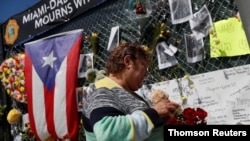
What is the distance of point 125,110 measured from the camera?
4.89 ft

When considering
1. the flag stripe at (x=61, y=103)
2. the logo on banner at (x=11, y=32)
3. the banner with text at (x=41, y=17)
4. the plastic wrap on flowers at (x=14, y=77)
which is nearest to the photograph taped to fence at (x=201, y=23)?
the banner with text at (x=41, y=17)

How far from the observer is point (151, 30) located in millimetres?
3066

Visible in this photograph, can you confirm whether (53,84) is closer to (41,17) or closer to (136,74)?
(41,17)

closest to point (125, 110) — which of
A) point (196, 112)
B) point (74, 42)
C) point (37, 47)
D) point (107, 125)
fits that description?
point (107, 125)

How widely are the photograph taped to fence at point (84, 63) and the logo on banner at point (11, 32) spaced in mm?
1220

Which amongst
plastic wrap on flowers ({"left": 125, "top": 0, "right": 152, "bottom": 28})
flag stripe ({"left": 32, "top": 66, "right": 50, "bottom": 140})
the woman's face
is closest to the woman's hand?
the woman's face

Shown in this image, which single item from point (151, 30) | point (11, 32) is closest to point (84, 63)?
point (151, 30)

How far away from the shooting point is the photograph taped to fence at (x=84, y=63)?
3586 millimetres

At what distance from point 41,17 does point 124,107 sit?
2926 millimetres

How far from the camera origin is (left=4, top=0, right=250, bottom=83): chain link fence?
262 cm

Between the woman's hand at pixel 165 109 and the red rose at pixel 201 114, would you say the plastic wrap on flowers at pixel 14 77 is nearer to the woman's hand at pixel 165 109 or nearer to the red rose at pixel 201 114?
the red rose at pixel 201 114

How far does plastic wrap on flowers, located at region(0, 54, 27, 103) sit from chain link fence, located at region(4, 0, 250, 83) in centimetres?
44

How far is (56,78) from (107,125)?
2.44 meters

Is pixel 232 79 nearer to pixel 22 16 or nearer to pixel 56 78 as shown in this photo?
pixel 56 78
